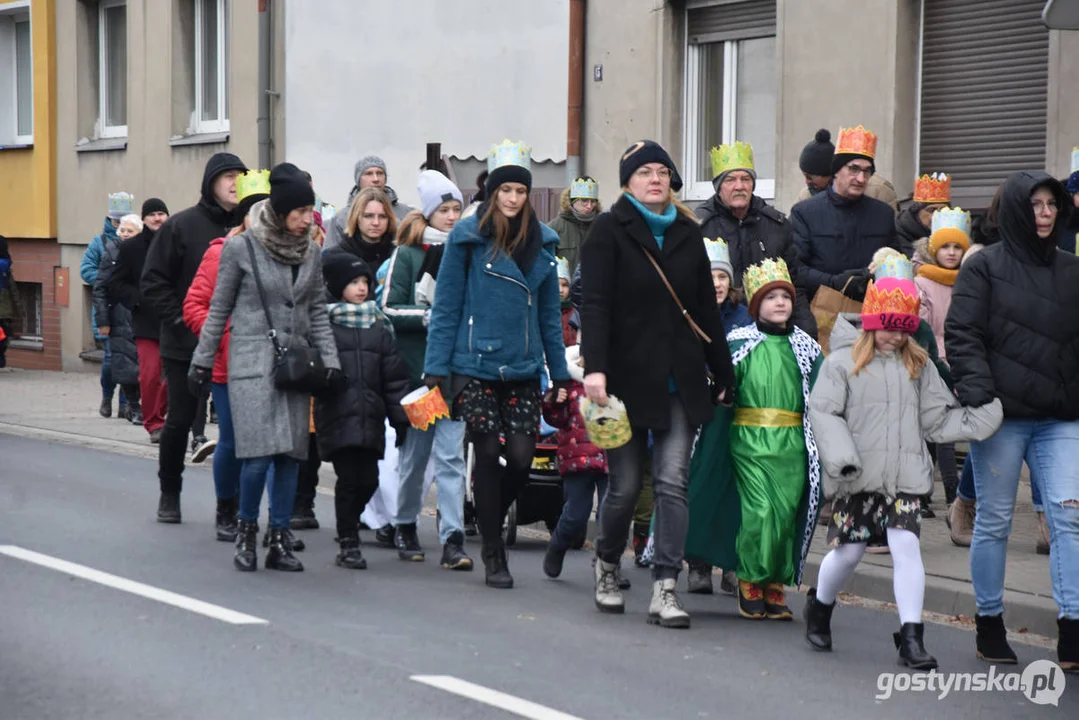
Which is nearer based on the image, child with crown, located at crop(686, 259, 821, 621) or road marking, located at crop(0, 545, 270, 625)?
road marking, located at crop(0, 545, 270, 625)

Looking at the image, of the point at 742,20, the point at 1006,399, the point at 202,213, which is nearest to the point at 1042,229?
the point at 1006,399

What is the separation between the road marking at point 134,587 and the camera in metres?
7.86

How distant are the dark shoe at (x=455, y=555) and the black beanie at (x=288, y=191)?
5.97 feet

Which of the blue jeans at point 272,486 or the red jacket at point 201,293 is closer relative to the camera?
the blue jeans at point 272,486

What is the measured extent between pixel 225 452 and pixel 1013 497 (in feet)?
13.7

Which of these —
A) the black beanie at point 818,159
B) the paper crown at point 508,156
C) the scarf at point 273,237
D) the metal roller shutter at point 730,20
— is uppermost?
the metal roller shutter at point 730,20

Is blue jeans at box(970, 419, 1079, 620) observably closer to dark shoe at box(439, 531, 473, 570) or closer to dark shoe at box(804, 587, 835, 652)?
dark shoe at box(804, 587, 835, 652)

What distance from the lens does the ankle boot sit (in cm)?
916

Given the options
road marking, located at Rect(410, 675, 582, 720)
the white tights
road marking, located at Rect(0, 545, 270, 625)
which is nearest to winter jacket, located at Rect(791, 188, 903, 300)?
the white tights

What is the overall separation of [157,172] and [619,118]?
9.03 m

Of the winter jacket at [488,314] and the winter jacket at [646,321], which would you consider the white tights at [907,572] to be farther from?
the winter jacket at [488,314]

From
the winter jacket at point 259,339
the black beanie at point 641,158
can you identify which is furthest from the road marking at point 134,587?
the black beanie at point 641,158

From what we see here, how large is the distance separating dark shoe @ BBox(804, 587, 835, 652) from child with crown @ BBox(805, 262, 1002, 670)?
0.25ft

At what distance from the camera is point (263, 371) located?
9.07 m
